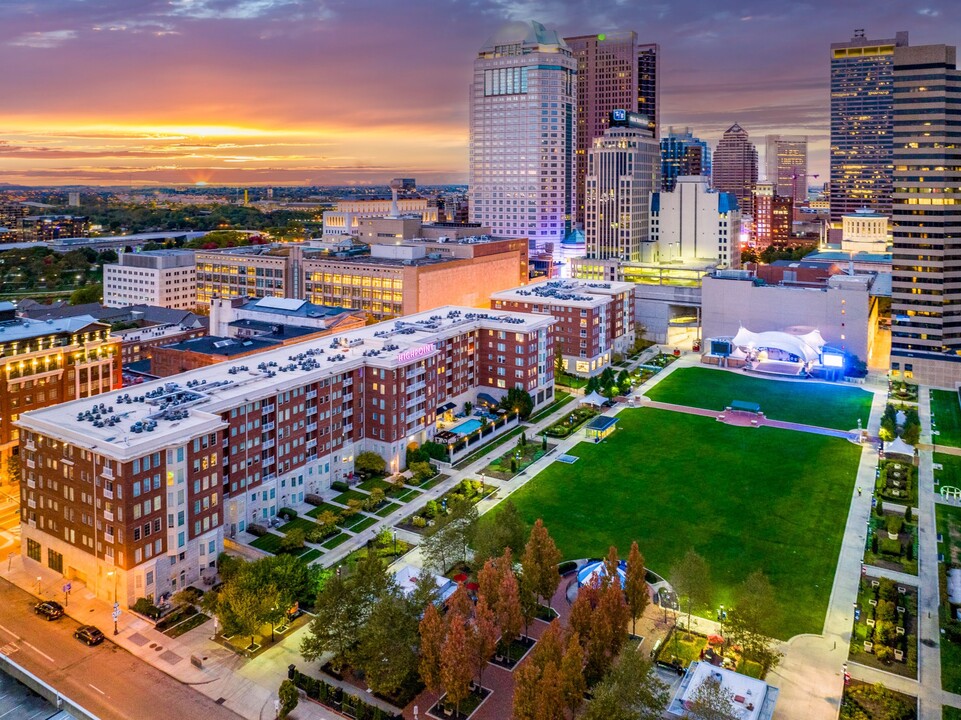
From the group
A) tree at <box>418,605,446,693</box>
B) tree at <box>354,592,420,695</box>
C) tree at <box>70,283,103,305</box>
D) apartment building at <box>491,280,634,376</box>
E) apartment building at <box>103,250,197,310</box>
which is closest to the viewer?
tree at <box>418,605,446,693</box>

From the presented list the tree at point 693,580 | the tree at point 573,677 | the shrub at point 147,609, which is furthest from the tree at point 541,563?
the shrub at point 147,609

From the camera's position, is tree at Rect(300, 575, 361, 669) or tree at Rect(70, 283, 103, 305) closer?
tree at Rect(300, 575, 361, 669)

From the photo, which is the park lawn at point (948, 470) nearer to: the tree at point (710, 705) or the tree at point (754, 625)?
the tree at point (754, 625)

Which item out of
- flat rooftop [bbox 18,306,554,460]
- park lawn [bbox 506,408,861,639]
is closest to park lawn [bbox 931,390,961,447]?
park lawn [bbox 506,408,861,639]

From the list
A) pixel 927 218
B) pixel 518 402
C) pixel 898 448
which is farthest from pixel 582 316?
pixel 927 218

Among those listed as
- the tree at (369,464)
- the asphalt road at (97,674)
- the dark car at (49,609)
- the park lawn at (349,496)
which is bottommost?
the asphalt road at (97,674)

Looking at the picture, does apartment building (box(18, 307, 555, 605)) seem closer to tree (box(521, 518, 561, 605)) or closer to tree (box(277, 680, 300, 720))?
tree (box(277, 680, 300, 720))

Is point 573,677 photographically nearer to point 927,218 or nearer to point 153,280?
point 927,218

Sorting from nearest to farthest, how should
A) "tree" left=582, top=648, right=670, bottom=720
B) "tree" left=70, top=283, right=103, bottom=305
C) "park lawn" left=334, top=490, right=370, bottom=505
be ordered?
"tree" left=582, top=648, right=670, bottom=720, "park lawn" left=334, top=490, right=370, bottom=505, "tree" left=70, top=283, right=103, bottom=305
